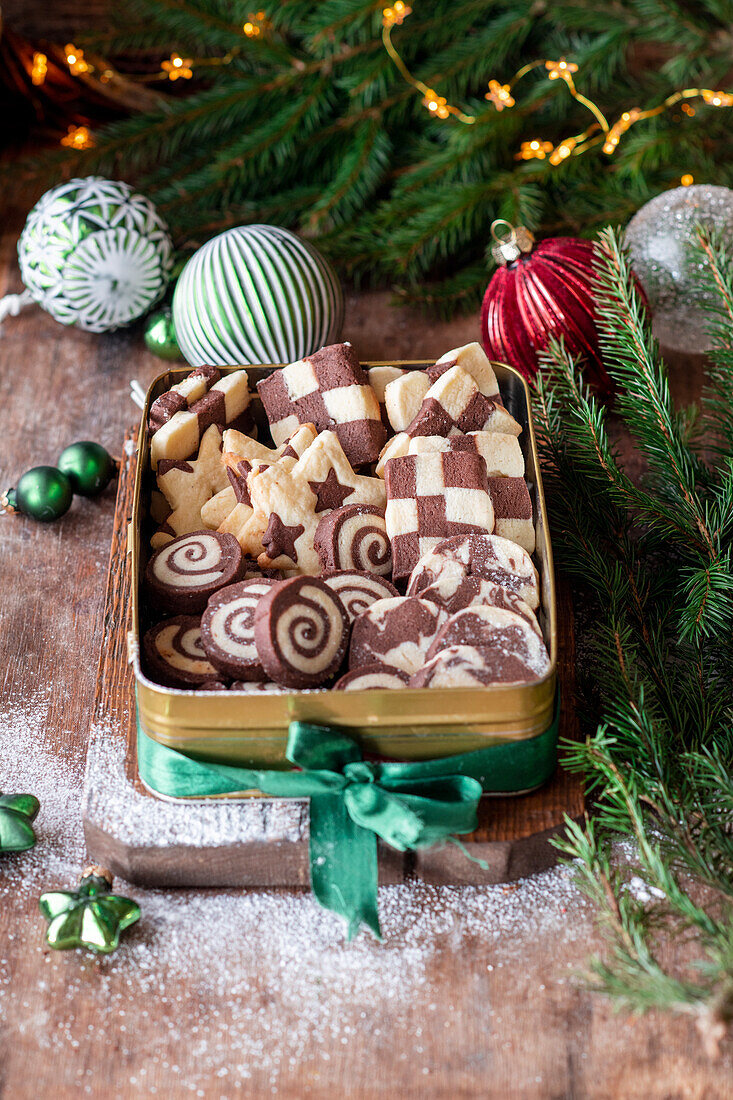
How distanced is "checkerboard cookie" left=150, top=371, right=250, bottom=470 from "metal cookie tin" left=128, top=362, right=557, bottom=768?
0.29 m

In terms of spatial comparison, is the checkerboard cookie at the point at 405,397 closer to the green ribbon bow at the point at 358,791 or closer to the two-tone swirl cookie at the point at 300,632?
the two-tone swirl cookie at the point at 300,632

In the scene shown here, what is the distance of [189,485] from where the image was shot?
125cm

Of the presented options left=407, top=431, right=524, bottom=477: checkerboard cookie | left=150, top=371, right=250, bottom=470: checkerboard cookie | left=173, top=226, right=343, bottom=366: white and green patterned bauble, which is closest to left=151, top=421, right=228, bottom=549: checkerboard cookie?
left=150, top=371, right=250, bottom=470: checkerboard cookie

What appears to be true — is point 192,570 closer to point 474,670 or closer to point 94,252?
point 474,670

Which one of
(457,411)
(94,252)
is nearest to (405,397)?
(457,411)

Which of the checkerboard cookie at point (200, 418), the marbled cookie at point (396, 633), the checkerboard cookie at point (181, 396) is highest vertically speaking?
the checkerboard cookie at point (181, 396)

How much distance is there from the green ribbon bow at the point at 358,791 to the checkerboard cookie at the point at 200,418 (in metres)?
0.39

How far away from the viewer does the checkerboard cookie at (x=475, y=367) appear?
1306 millimetres

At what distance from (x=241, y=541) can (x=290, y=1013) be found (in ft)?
1.68

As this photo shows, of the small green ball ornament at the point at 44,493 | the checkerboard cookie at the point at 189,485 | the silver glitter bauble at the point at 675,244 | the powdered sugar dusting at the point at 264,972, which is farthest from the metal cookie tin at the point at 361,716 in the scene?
the silver glitter bauble at the point at 675,244

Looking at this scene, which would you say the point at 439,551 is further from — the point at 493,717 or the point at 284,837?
the point at 284,837

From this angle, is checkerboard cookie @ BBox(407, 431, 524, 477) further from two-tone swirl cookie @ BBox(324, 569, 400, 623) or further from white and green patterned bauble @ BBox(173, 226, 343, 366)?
white and green patterned bauble @ BBox(173, 226, 343, 366)

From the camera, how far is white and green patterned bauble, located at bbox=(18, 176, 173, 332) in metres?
1.65

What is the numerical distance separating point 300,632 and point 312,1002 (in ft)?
1.16
